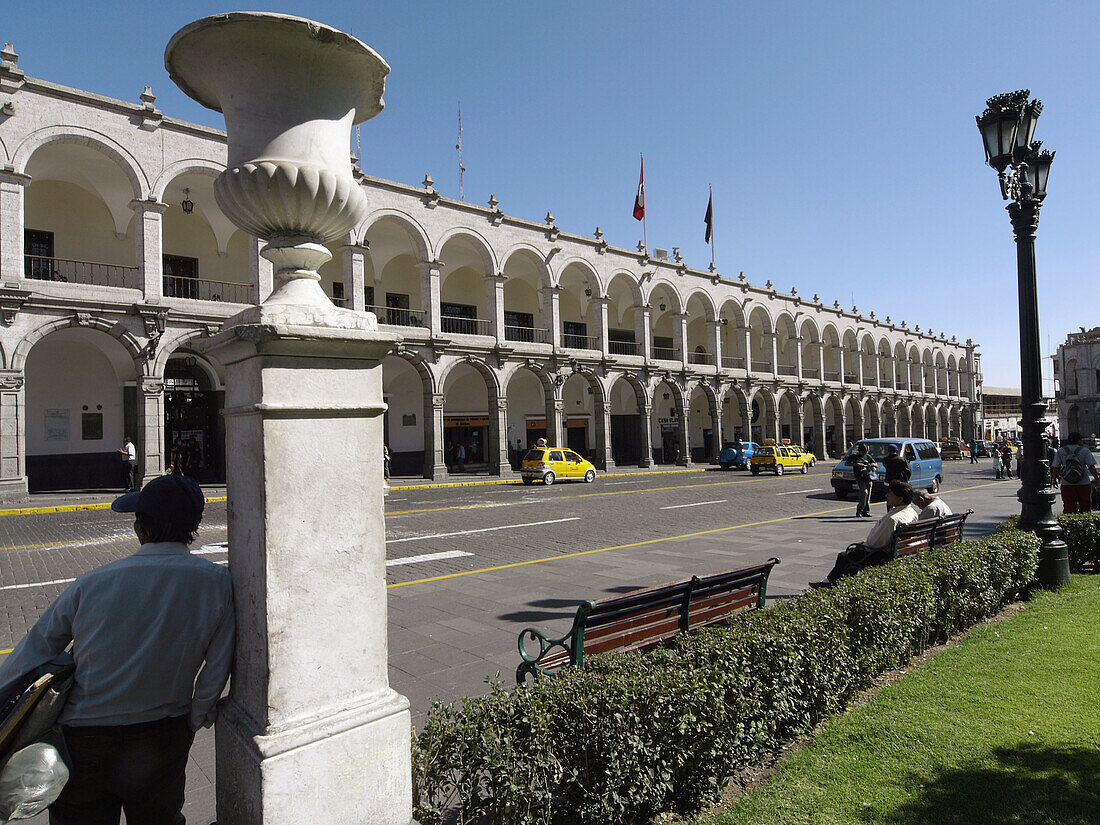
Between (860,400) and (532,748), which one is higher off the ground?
(860,400)

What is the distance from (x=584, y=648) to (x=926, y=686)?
263 centimetres

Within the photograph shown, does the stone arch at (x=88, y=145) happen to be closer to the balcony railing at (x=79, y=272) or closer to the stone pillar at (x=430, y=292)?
the balcony railing at (x=79, y=272)

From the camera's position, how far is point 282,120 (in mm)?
2572

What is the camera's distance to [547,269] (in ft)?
103

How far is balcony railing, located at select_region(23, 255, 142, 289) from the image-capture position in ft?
69.1

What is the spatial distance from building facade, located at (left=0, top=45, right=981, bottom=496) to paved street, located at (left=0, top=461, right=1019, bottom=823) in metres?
4.61

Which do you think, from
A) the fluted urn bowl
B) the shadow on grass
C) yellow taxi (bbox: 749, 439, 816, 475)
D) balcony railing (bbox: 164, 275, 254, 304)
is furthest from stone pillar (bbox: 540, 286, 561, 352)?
the fluted urn bowl

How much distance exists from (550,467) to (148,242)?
15.6 meters

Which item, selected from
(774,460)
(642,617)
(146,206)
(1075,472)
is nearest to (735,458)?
(774,460)

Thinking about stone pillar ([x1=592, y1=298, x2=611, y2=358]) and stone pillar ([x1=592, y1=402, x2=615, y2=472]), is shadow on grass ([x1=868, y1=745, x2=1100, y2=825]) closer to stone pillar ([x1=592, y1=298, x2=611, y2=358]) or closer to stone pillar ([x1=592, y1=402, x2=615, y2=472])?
stone pillar ([x1=592, y1=402, x2=615, y2=472])

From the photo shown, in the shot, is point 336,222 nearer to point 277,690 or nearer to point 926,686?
point 277,690

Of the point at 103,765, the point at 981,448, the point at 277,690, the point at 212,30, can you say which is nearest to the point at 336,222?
the point at 212,30

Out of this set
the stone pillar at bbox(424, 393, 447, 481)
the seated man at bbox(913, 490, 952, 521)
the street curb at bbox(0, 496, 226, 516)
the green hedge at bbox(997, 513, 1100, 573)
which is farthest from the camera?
the stone pillar at bbox(424, 393, 447, 481)

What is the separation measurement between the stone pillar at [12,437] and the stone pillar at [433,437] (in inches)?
510
